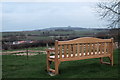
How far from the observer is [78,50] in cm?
544

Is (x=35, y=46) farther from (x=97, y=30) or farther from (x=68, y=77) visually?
(x=68, y=77)

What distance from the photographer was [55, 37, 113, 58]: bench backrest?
5.14m

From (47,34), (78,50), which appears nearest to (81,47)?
(78,50)

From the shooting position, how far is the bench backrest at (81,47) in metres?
5.14

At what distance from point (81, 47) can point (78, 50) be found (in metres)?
0.17

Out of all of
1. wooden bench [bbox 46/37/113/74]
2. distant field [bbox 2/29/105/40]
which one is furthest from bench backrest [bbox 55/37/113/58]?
distant field [bbox 2/29/105/40]

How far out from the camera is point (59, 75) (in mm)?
4977

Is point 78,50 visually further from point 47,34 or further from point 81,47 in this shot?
point 47,34

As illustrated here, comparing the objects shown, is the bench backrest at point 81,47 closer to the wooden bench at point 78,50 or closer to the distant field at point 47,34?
the wooden bench at point 78,50

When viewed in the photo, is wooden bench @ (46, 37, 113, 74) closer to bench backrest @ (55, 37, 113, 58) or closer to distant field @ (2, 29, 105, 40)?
bench backrest @ (55, 37, 113, 58)

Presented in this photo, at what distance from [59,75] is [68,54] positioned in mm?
672

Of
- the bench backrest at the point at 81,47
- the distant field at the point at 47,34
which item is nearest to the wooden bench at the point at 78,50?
the bench backrest at the point at 81,47

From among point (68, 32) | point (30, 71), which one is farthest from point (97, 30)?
point (30, 71)

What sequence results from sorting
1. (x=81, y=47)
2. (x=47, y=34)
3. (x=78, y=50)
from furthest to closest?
1. (x=47, y=34)
2. (x=81, y=47)
3. (x=78, y=50)
